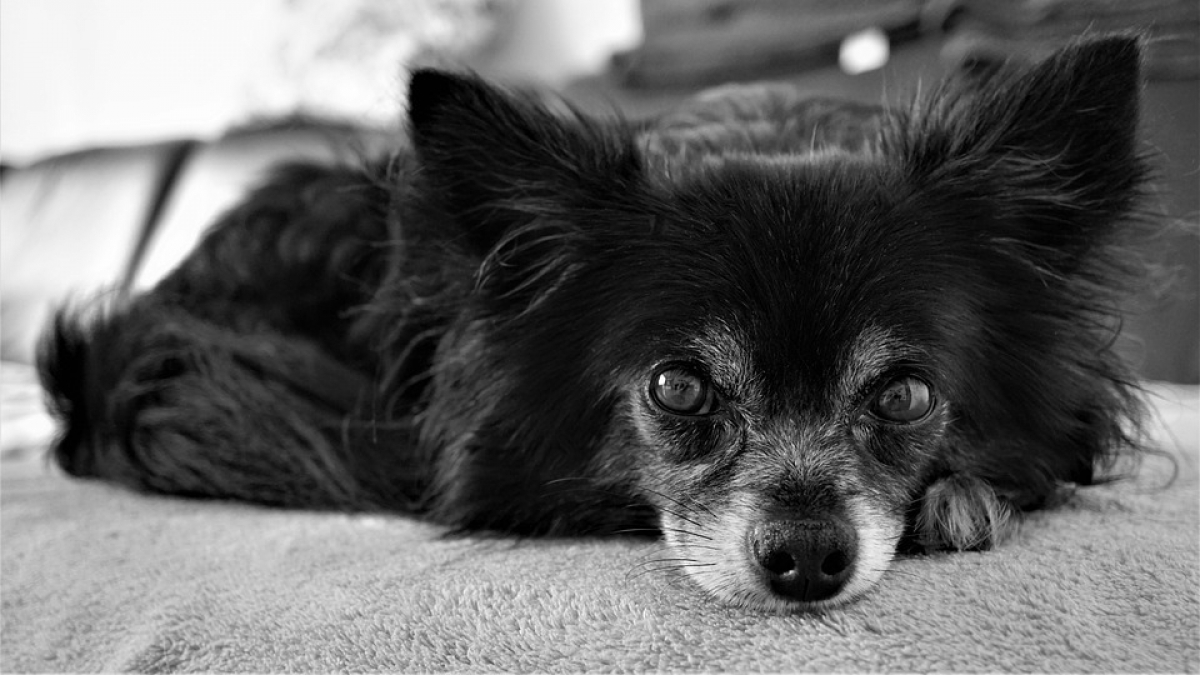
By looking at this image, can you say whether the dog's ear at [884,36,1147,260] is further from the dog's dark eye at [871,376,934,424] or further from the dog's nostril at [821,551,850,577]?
the dog's nostril at [821,551,850,577]

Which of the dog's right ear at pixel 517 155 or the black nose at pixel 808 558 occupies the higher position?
the dog's right ear at pixel 517 155

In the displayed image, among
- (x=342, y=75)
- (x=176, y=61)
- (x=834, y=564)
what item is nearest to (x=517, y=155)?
(x=834, y=564)

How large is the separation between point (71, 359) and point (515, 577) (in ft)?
5.45

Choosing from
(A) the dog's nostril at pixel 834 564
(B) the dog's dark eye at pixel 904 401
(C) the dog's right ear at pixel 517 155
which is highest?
(C) the dog's right ear at pixel 517 155

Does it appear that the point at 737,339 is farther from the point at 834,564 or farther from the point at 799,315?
the point at 834,564

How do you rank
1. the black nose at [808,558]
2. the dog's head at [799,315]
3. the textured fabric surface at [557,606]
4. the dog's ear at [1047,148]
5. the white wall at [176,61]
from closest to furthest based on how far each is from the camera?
the textured fabric surface at [557,606], the black nose at [808,558], the dog's head at [799,315], the dog's ear at [1047,148], the white wall at [176,61]

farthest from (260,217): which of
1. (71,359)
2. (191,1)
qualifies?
(191,1)

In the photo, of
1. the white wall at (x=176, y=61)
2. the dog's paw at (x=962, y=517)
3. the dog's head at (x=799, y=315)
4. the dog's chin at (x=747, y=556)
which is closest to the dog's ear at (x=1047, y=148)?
the dog's head at (x=799, y=315)

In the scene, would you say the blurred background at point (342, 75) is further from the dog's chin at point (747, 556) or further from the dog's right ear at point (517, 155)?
the dog's chin at point (747, 556)

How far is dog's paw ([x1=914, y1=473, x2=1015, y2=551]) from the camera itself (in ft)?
5.08

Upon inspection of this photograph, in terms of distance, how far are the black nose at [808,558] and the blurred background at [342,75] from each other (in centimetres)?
101

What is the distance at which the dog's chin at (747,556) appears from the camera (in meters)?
1.38

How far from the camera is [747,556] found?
1.42m

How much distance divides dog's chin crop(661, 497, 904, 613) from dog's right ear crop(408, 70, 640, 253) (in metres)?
0.62
